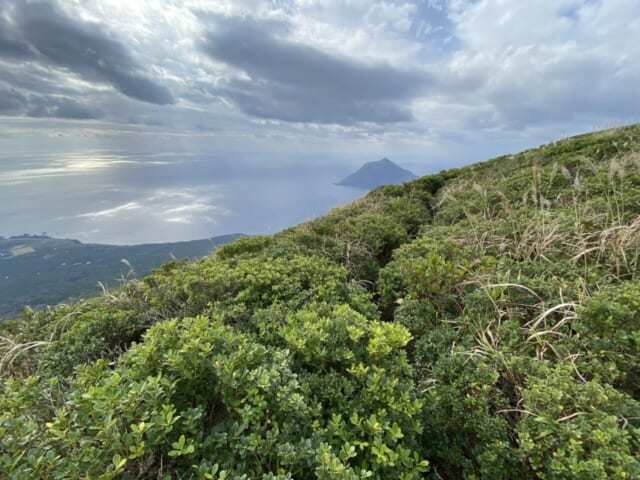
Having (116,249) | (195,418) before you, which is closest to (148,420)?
(195,418)

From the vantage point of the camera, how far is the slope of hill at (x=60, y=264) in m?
87.2

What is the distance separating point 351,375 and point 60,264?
547ft

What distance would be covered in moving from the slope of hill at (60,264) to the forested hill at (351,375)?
75215mm

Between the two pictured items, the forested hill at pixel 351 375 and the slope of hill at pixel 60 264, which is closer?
the forested hill at pixel 351 375

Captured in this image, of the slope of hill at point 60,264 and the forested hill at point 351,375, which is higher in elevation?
the forested hill at point 351,375

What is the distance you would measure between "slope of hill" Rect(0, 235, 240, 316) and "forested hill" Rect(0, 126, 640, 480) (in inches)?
2961

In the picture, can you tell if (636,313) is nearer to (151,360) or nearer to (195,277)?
(151,360)

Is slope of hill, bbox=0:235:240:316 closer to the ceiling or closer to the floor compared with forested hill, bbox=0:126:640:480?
closer to the floor

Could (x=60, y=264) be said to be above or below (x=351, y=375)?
below

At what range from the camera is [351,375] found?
2393mm

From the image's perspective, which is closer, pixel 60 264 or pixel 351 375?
pixel 351 375

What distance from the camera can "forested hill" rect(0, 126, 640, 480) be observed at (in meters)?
1.70

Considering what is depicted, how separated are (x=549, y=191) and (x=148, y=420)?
911 centimetres

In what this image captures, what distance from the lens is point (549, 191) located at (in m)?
7.30
